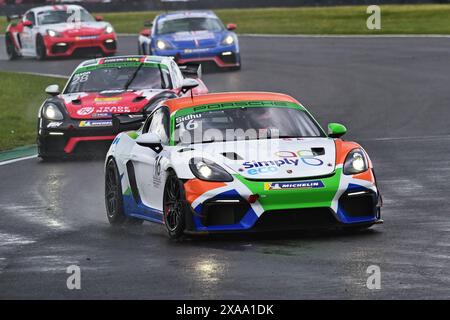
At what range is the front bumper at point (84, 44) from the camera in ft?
116

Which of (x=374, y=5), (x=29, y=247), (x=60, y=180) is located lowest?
(x=374, y=5)

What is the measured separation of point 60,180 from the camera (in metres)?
16.2

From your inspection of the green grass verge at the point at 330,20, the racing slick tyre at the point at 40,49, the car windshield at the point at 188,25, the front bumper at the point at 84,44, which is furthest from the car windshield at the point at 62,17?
the green grass verge at the point at 330,20

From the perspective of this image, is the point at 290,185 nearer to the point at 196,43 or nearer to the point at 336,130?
the point at 336,130

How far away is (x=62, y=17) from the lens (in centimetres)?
3669

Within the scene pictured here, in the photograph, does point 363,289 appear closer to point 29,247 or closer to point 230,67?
point 29,247

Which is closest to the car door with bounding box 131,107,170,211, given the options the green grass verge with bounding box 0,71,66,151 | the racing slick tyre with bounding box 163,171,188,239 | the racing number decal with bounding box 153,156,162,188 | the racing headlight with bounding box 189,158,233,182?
the racing number decal with bounding box 153,156,162,188

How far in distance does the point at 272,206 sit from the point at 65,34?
2545 cm

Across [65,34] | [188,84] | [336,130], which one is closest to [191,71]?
[188,84]

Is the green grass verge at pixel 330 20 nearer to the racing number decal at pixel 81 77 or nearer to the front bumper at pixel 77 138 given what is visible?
the racing number decal at pixel 81 77

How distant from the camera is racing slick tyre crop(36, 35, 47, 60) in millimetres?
36125

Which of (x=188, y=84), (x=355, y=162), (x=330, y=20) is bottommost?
(x=330, y=20)
